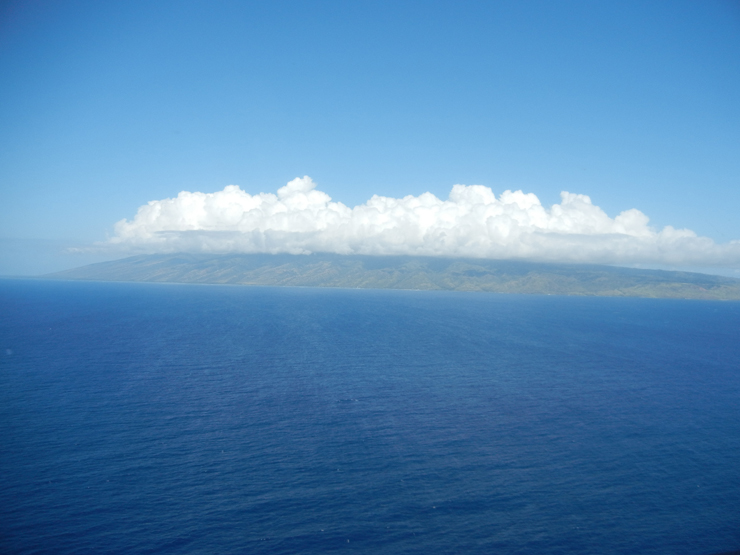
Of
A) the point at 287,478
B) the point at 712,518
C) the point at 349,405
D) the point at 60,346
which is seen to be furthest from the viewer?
the point at 60,346

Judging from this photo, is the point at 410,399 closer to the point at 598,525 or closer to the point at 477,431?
the point at 477,431

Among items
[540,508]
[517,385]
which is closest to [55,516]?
[540,508]

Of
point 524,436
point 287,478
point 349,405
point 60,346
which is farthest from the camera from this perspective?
point 60,346

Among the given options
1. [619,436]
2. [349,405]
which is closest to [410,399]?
[349,405]

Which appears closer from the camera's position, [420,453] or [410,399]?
[420,453]

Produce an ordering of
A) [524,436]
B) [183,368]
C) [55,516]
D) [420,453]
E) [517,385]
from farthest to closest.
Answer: [183,368] → [517,385] → [524,436] → [420,453] → [55,516]

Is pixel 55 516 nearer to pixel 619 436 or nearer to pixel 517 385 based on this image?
pixel 619 436
